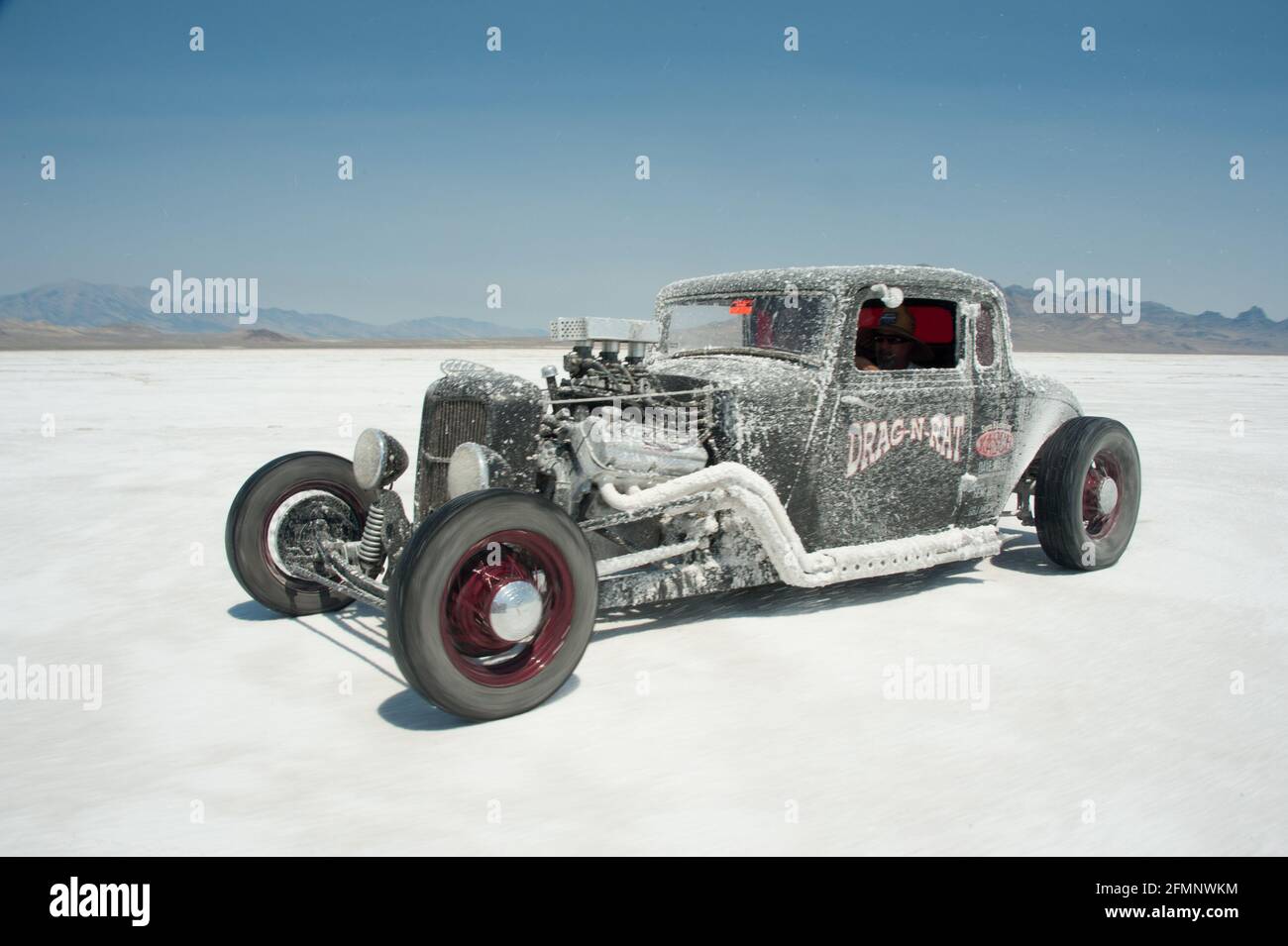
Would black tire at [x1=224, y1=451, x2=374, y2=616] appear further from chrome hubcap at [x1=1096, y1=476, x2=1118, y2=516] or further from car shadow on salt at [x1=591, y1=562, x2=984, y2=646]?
chrome hubcap at [x1=1096, y1=476, x2=1118, y2=516]

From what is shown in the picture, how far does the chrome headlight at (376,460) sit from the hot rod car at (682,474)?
0.04ft

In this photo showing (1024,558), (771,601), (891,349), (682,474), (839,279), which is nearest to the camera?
(682,474)

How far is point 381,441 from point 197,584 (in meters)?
1.75

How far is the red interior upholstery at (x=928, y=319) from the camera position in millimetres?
5889

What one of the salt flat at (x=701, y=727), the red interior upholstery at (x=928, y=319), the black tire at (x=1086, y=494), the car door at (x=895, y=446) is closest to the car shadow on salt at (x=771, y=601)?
the salt flat at (x=701, y=727)

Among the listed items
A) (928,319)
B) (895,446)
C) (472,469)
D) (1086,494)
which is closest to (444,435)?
(472,469)

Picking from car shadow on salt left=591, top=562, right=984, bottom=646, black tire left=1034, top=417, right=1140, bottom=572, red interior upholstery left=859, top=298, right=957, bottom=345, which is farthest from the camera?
black tire left=1034, top=417, right=1140, bottom=572

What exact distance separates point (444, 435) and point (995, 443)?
10.6 feet

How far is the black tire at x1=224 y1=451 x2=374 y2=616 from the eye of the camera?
4.96 metres

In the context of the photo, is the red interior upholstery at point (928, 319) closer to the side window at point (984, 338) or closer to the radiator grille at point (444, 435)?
the side window at point (984, 338)

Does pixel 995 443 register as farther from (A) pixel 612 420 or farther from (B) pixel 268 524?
(B) pixel 268 524

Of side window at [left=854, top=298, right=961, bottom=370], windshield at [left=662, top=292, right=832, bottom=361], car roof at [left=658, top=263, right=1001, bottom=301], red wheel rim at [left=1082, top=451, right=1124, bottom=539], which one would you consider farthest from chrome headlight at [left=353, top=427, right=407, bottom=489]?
red wheel rim at [left=1082, top=451, right=1124, bottom=539]

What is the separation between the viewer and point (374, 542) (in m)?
4.75

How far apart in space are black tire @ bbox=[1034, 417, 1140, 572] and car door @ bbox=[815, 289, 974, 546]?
815mm
